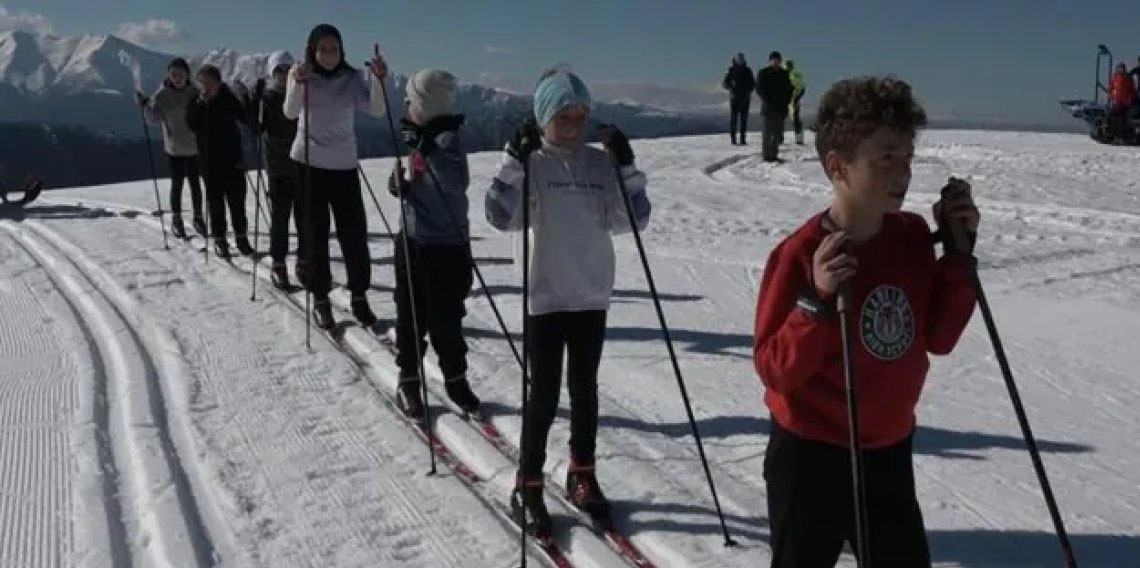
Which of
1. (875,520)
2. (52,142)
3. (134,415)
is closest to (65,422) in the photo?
(134,415)

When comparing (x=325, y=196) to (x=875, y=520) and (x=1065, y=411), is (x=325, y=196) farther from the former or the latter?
(x=875, y=520)

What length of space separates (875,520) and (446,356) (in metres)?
3.22

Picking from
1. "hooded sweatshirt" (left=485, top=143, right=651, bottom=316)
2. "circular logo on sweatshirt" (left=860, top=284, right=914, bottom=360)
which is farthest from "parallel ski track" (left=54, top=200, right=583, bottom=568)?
"circular logo on sweatshirt" (left=860, top=284, right=914, bottom=360)

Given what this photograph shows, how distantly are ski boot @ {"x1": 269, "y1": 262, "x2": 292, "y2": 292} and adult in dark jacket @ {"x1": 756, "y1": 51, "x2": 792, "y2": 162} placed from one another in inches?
461

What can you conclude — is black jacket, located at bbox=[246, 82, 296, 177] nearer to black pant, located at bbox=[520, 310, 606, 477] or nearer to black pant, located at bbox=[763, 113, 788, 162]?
black pant, located at bbox=[520, 310, 606, 477]

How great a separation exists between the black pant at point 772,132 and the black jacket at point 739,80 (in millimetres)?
2406

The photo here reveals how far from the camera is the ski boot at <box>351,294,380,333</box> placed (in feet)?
23.7

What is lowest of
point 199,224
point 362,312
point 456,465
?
point 456,465

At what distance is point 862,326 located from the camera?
239 centimetres

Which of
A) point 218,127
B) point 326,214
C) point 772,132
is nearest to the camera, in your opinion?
point 326,214

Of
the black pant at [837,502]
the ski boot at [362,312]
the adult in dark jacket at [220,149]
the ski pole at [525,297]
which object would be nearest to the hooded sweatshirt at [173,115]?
the adult in dark jacket at [220,149]

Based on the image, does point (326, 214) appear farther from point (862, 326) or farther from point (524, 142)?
point (862, 326)

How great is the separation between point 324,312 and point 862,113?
5517mm

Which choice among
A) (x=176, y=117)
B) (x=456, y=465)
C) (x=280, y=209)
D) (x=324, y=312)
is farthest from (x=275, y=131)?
(x=456, y=465)
